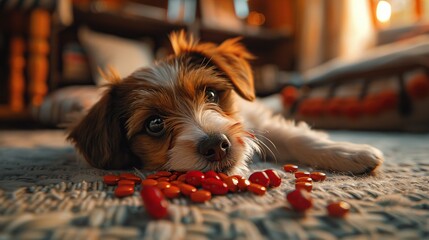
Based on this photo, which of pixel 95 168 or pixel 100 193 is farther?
pixel 95 168

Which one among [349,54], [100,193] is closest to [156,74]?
[100,193]

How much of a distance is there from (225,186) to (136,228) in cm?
32

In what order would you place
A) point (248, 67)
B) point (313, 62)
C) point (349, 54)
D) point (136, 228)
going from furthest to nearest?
1. point (313, 62)
2. point (349, 54)
3. point (248, 67)
4. point (136, 228)

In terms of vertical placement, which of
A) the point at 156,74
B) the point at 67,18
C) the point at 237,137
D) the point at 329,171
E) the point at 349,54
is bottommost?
the point at 329,171

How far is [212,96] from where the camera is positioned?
61.7 inches

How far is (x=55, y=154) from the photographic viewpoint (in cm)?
178

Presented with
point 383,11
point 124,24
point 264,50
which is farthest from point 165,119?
point 264,50

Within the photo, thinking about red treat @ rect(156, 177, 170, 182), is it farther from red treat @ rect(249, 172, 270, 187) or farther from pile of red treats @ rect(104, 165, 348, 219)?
red treat @ rect(249, 172, 270, 187)

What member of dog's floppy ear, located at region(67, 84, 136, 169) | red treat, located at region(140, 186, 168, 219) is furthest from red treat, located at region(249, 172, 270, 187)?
dog's floppy ear, located at region(67, 84, 136, 169)

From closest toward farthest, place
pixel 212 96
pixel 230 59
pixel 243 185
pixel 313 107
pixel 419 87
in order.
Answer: pixel 243 185, pixel 212 96, pixel 230 59, pixel 419 87, pixel 313 107

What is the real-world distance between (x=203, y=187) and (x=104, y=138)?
0.65 meters

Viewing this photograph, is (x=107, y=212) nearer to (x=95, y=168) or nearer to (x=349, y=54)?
(x=95, y=168)

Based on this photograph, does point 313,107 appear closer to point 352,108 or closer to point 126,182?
point 352,108

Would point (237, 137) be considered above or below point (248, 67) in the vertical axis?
below
